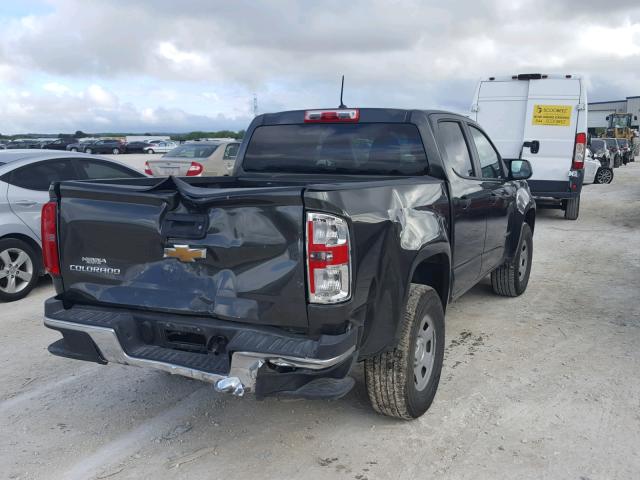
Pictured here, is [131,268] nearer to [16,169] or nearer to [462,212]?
[462,212]

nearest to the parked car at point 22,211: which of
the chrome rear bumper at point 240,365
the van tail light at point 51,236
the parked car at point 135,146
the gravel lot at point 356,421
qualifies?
the gravel lot at point 356,421

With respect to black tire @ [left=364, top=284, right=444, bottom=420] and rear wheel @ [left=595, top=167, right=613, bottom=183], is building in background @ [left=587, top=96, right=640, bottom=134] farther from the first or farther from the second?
black tire @ [left=364, top=284, right=444, bottom=420]

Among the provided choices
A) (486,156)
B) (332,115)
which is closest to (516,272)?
(486,156)

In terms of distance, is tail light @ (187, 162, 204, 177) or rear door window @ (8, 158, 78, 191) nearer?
rear door window @ (8, 158, 78, 191)

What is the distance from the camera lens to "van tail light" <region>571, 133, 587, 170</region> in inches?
440

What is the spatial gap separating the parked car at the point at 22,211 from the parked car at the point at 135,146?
5396cm

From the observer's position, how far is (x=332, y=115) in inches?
176

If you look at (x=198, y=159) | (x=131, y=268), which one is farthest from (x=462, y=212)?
(x=198, y=159)

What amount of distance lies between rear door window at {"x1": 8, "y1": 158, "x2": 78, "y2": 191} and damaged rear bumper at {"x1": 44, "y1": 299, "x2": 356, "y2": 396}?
12.7ft

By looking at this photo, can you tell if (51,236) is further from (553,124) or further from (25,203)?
(553,124)

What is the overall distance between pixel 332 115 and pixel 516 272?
2993 millimetres

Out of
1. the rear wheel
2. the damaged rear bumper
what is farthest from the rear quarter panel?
the rear wheel

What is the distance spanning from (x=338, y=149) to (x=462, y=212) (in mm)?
1039

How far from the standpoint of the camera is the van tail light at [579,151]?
11.2m
